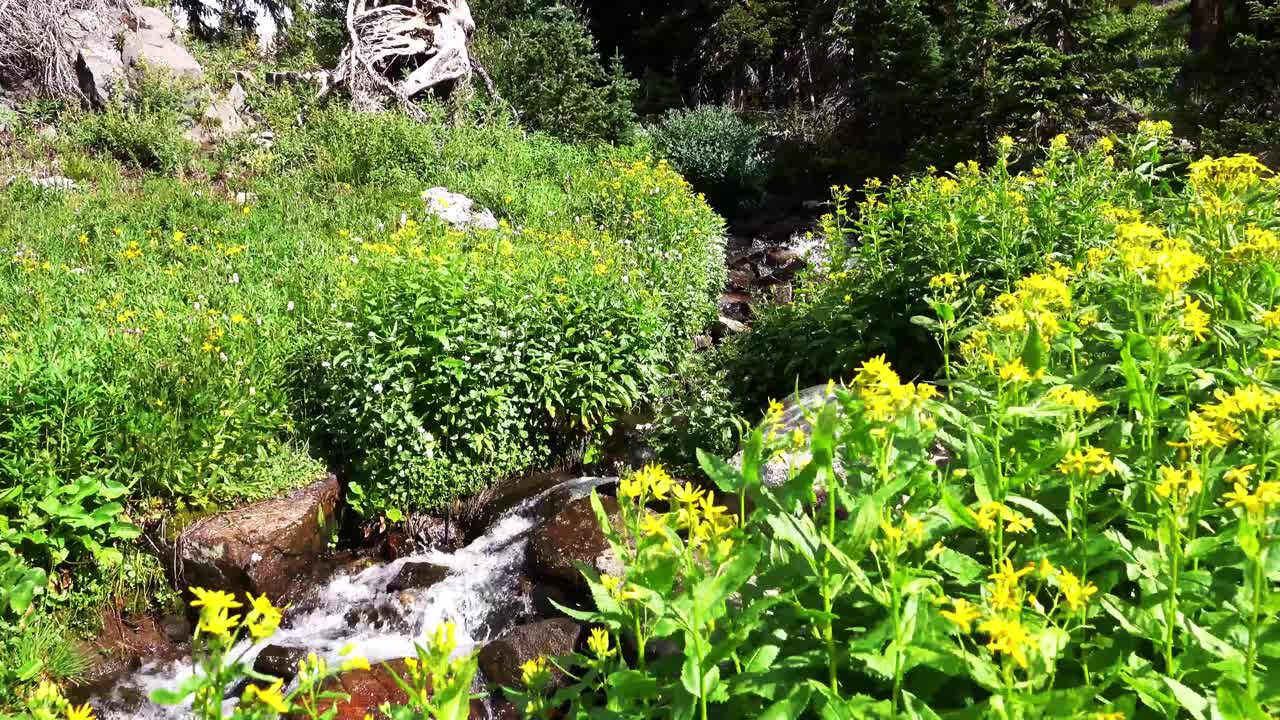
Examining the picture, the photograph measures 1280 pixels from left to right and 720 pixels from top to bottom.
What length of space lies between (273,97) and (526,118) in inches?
148

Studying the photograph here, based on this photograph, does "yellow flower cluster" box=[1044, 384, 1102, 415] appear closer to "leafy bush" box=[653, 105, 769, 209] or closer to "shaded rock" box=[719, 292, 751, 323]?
"shaded rock" box=[719, 292, 751, 323]

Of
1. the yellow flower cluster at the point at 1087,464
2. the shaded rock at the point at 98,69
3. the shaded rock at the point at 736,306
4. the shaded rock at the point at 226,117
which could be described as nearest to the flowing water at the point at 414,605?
the yellow flower cluster at the point at 1087,464

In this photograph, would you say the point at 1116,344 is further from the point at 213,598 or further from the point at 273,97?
the point at 273,97

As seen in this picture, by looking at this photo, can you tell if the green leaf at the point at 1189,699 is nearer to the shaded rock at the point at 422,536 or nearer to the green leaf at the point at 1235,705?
the green leaf at the point at 1235,705

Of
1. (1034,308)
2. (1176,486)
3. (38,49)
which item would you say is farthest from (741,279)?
Result: (38,49)

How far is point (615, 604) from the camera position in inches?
58.6

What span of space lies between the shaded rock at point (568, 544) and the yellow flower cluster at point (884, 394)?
2803 millimetres

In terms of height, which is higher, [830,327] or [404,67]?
[404,67]

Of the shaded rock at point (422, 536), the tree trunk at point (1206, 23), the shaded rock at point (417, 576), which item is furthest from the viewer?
the tree trunk at point (1206, 23)

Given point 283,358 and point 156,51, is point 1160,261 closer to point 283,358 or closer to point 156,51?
point 283,358

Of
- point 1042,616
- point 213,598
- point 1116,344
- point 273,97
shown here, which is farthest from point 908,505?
point 273,97

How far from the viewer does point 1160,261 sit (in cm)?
181

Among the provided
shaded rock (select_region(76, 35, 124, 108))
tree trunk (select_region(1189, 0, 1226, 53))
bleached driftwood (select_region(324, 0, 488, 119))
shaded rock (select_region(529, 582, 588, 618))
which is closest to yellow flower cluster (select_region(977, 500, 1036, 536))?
shaded rock (select_region(529, 582, 588, 618))

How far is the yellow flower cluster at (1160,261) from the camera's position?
1682mm
